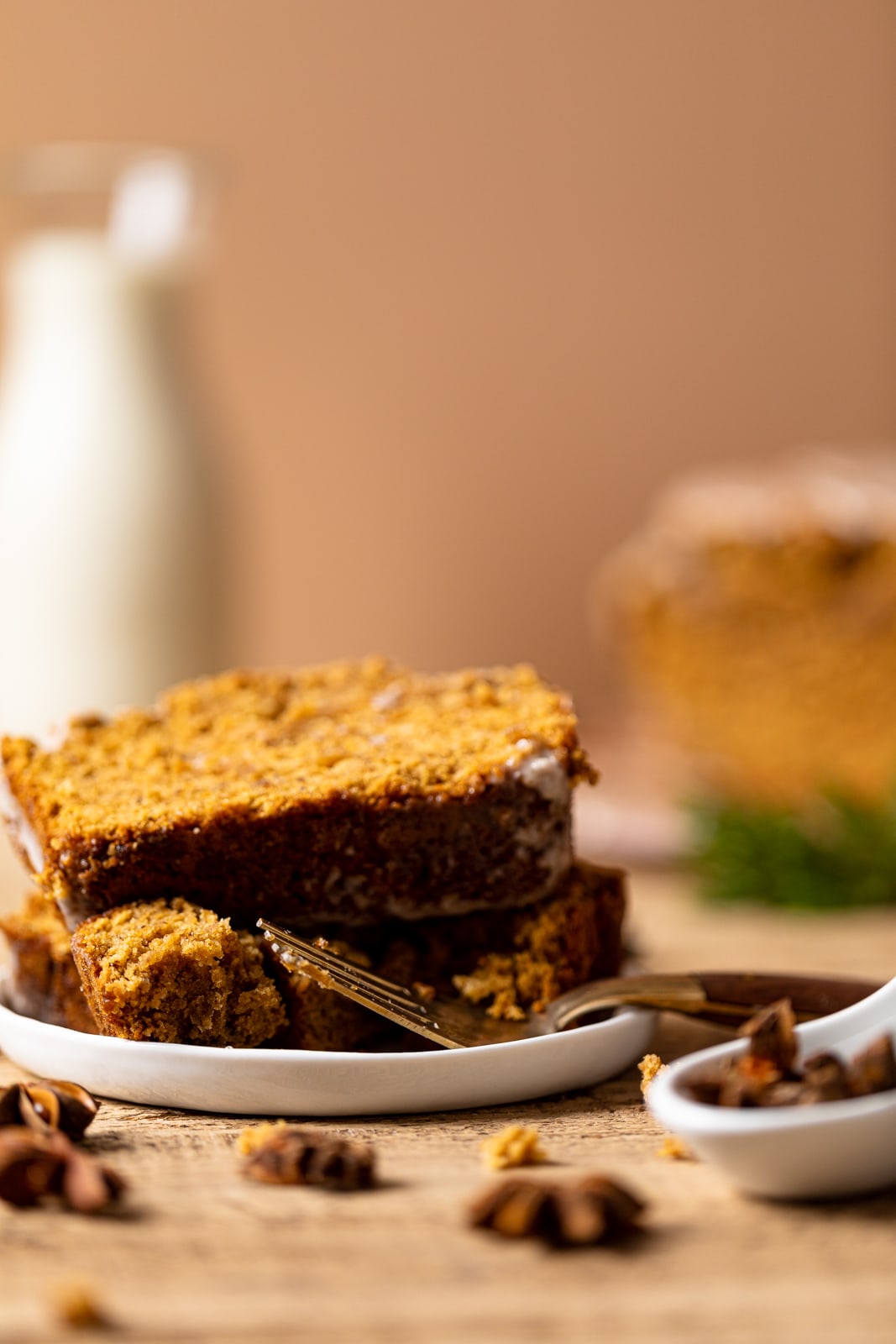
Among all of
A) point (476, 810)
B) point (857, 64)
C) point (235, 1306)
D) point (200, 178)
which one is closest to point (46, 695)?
point (200, 178)

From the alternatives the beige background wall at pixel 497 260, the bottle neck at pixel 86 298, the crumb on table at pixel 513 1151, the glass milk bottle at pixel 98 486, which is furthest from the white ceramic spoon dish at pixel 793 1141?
the beige background wall at pixel 497 260

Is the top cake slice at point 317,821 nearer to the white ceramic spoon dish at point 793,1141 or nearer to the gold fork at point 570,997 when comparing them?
the gold fork at point 570,997

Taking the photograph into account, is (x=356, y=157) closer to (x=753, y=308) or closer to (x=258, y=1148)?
(x=753, y=308)

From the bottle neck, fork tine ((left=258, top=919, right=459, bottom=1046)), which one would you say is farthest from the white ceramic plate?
the bottle neck

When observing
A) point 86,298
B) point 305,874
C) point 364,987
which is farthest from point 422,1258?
point 86,298

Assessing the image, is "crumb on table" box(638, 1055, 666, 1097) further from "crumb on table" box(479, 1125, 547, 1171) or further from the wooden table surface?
"crumb on table" box(479, 1125, 547, 1171)

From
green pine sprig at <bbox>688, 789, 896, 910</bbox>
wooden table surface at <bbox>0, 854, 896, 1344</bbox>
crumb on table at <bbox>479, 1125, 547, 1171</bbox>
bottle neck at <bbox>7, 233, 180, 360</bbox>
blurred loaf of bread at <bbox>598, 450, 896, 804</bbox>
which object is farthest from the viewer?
blurred loaf of bread at <bbox>598, 450, 896, 804</bbox>

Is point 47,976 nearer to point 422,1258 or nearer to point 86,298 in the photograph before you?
point 422,1258
